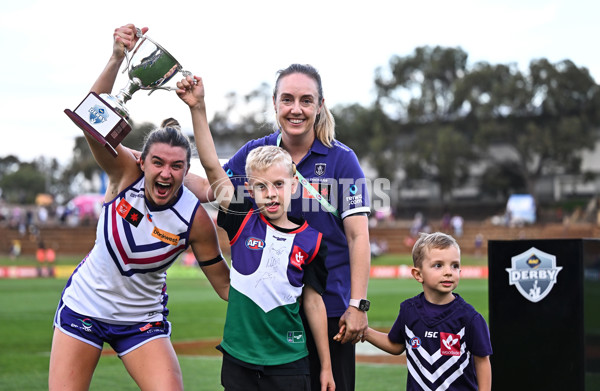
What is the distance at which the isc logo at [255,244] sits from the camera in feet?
13.3

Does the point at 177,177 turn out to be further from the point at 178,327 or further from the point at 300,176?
the point at 178,327

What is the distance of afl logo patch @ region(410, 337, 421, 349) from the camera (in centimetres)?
437

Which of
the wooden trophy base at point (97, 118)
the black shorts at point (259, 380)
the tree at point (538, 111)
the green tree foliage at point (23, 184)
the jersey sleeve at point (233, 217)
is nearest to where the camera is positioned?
the black shorts at point (259, 380)

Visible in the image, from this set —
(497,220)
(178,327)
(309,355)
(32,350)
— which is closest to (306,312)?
(309,355)

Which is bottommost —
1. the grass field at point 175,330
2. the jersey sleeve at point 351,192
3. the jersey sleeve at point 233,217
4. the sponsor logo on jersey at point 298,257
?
the grass field at point 175,330

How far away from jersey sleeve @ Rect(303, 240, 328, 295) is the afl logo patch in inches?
27.0

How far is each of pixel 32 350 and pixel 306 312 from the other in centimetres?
864

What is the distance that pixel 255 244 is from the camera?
408 centimetres

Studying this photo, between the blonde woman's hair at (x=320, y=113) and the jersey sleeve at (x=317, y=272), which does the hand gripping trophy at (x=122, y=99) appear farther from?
the jersey sleeve at (x=317, y=272)

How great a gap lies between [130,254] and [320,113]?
4.73ft

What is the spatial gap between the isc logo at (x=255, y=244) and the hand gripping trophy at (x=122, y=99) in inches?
36.9

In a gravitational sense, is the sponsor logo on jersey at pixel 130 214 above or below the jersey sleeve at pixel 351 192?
below

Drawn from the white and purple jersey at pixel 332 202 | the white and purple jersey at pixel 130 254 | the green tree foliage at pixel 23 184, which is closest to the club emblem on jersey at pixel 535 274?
the white and purple jersey at pixel 332 202

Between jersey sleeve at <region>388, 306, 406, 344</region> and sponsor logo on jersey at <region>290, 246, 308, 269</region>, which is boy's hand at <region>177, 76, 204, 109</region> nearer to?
sponsor logo on jersey at <region>290, 246, 308, 269</region>
